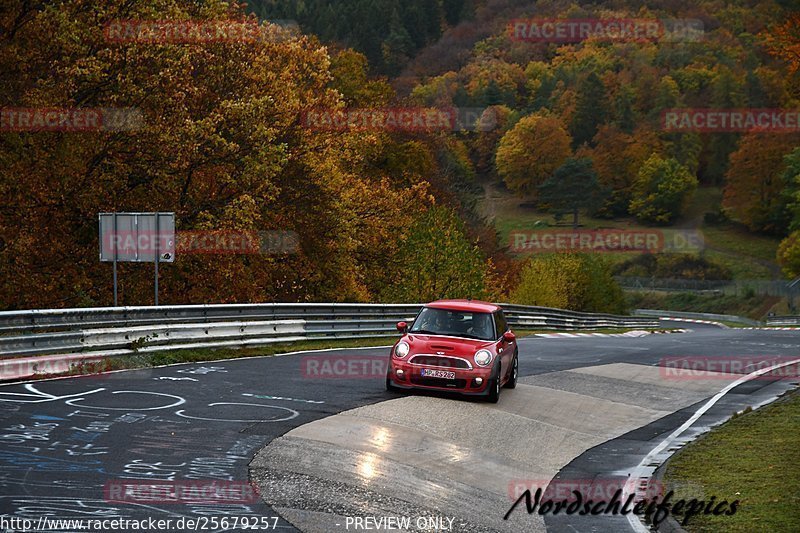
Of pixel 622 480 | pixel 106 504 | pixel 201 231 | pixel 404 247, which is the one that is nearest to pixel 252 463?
pixel 106 504

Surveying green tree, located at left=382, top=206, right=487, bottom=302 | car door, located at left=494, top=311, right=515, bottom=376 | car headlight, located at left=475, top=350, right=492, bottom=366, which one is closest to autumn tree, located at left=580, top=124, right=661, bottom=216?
green tree, located at left=382, top=206, right=487, bottom=302

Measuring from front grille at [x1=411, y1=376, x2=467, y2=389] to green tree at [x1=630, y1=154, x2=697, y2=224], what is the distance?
154044 millimetres

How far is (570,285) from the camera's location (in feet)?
285

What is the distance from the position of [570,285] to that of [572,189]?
78.9m

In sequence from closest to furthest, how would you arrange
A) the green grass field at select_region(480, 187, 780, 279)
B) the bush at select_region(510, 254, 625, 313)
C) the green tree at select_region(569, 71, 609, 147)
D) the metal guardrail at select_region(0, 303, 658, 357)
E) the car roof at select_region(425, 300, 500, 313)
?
the metal guardrail at select_region(0, 303, 658, 357), the car roof at select_region(425, 300, 500, 313), the bush at select_region(510, 254, 625, 313), the green grass field at select_region(480, 187, 780, 279), the green tree at select_region(569, 71, 609, 147)

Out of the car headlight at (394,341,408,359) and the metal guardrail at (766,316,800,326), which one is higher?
the car headlight at (394,341,408,359)

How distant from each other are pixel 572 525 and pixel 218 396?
22.4 ft

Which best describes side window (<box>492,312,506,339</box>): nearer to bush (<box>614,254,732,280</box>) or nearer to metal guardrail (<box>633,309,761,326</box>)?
metal guardrail (<box>633,309,761,326</box>)

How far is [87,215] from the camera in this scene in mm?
31281

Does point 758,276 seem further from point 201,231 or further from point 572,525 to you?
point 572,525

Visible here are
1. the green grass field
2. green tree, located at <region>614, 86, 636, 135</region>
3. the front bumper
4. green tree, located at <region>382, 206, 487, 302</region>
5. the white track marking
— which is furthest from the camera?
green tree, located at <region>614, 86, 636, 135</region>

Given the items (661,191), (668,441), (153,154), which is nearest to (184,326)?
(668,441)

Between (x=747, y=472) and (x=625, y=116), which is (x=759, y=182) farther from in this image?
(x=747, y=472)

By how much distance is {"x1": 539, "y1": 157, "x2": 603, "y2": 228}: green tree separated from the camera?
533 ft
